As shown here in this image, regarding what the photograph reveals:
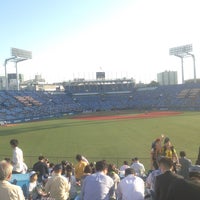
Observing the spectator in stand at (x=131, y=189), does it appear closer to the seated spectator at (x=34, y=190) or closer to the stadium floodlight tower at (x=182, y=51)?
the seated spectator at (x=34, y=190)

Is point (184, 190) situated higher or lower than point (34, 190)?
higher

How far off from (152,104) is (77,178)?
264 ft

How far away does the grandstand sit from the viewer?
72938mm

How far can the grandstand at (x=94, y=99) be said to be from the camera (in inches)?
2872

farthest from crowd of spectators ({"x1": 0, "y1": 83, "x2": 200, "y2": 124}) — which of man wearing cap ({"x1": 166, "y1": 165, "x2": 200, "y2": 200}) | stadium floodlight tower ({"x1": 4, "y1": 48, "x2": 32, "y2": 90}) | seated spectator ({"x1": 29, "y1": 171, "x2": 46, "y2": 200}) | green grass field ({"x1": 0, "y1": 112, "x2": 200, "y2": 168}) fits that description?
Answer: man wearing cap ({"x1": 166, "y1": 165, "x2": 200, "y2": 200})

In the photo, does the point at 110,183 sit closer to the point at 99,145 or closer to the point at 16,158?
the point at 16,158

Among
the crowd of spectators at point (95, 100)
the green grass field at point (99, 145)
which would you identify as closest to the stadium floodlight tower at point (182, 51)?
the crowd of spectators at point (95, 100)

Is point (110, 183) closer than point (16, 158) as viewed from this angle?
Yes

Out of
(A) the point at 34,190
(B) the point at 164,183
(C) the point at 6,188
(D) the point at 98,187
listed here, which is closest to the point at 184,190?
(B) the point at 164,183

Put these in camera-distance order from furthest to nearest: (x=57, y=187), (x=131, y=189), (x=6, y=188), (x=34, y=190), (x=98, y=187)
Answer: (x=34, y=190)
(x=57, y=187)
(x=131, y=189)
(x=98, y=187)
(x=6, y=188)

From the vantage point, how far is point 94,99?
99.5 meters

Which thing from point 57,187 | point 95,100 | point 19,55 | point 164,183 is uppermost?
point 19,55

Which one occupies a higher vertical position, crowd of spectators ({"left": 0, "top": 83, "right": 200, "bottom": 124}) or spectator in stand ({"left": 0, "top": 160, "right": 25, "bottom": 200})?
spectator in stand ({"left": 0, "top": 160, "right": 25, "bottom": 200})

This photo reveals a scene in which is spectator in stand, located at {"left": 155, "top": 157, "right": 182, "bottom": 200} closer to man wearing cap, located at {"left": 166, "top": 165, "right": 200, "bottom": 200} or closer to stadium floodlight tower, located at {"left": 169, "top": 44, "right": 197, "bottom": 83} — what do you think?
man wearing cap, located at {"left": 166, "top": 165, "right": 200, "bottom": 200}
